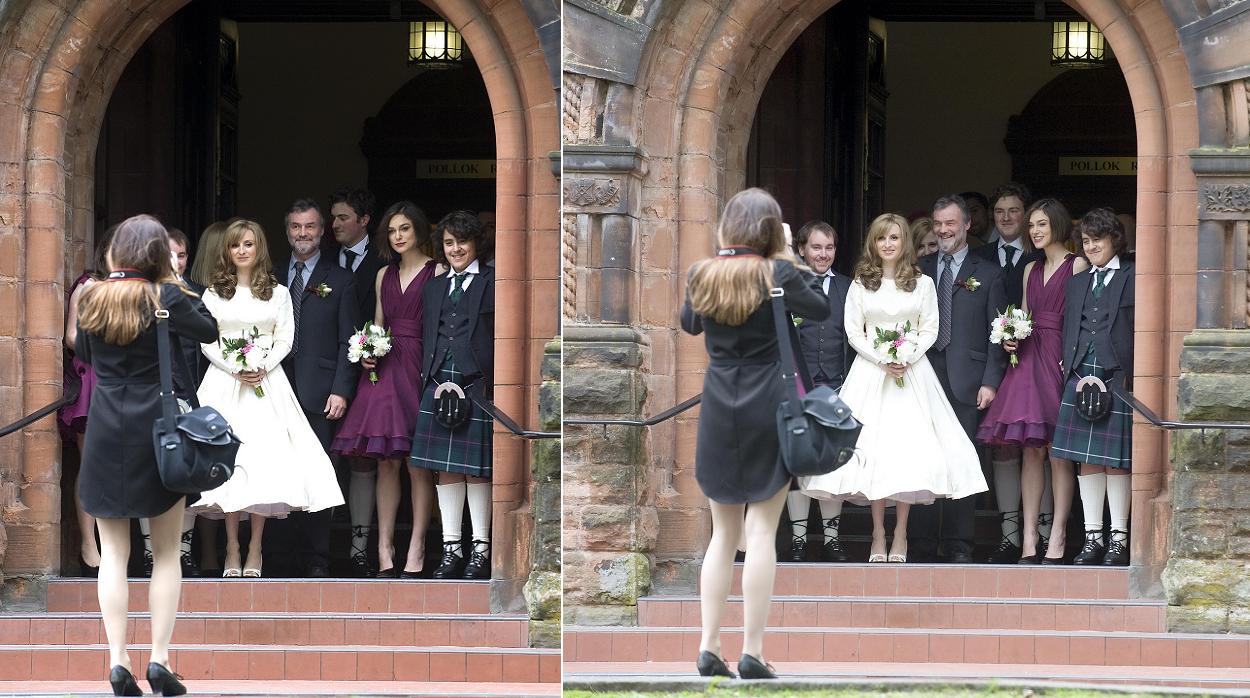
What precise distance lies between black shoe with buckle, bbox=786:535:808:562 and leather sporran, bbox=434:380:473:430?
322 cm

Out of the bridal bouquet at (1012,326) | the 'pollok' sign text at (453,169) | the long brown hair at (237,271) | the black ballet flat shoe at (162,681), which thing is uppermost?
the 'pollok' sign text at (453,169)

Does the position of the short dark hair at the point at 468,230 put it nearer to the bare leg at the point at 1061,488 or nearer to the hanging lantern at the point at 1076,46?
the bare leg at the point at 1061,488

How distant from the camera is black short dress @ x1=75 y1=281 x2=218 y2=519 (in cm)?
536

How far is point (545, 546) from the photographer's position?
7328 millimetres

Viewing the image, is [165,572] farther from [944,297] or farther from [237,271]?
[944,297]

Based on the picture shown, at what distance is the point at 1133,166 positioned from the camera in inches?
533

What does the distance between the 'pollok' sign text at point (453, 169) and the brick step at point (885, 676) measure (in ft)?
27.4

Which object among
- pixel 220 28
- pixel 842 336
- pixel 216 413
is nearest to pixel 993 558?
pixel 842 336

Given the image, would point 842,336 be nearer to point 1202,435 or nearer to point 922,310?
point 922,310

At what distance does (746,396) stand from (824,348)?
421 mm

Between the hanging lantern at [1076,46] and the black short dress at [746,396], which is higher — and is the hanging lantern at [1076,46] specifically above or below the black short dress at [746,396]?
above

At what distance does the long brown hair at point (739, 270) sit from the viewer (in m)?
4.75

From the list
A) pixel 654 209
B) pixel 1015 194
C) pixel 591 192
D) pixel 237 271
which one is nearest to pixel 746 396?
pixel 654 209

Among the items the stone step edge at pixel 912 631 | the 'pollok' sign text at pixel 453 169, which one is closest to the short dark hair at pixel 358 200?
the stone step edge at pixel 912 631
